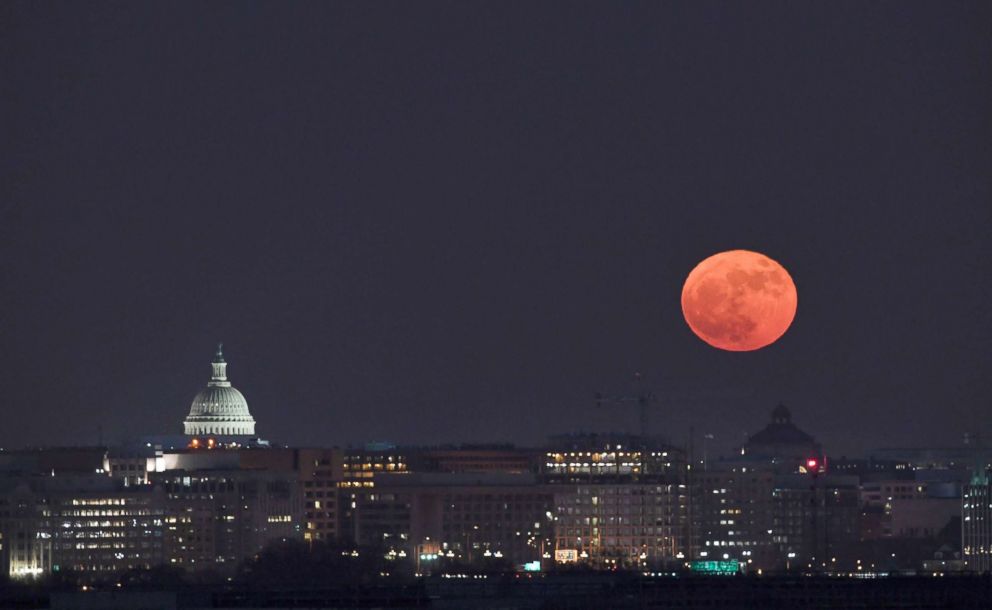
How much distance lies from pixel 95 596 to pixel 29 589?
29.2 m

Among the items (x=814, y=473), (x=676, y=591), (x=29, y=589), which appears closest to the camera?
(x=814, y=473)

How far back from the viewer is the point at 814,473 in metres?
157

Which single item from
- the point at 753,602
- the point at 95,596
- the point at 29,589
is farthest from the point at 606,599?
the point at 29,589

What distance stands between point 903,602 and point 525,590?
14169 millimetres

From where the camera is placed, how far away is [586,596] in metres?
165

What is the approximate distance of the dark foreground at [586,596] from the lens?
16088 cm

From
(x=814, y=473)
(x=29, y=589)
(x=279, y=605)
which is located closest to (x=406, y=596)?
(x=279, y=605)

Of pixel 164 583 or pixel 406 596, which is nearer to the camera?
pixel 406 596

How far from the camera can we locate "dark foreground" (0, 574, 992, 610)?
16088 cm

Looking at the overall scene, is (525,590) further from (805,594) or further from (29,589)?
(29,589)

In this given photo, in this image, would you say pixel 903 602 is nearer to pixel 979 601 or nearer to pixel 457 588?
pixel 979 601

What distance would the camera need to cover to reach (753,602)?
164250 millimetres

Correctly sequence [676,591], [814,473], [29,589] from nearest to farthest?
1. [814,473]
2. [676,591]
3. [29,589]

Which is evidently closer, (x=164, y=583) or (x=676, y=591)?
(x=676, y=591)
